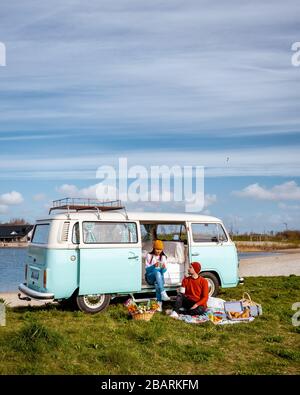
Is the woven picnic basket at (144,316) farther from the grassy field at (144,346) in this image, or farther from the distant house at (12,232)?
the distant house at (12,232)

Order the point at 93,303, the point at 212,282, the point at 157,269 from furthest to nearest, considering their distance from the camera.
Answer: the point at 212,282 → the point at 157,269 → the point at 93,303

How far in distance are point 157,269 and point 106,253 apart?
4.27 feet

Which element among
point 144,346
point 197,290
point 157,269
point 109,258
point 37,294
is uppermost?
point 109,258

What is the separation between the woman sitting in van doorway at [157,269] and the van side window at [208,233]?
47.0 inches

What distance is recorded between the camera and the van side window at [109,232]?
39.2 ft

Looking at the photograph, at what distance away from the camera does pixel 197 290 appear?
11438 mm

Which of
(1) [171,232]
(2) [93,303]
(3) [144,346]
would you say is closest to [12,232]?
(1) [171,232]

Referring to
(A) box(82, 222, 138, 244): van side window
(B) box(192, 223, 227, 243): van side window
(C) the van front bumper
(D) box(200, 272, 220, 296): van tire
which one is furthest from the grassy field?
(B) box(192, 223, 227, 243): van side window

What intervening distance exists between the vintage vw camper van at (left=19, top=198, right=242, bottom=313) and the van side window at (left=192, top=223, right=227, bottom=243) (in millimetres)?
26

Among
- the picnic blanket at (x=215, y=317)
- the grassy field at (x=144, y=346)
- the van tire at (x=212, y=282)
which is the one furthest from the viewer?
the van tire at (x=212, y=282)

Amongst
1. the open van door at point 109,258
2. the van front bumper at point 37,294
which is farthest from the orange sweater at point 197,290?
the van front bumper at point 37,294

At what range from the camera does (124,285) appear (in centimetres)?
1222

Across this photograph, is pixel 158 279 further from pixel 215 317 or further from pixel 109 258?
pixel 215 317
